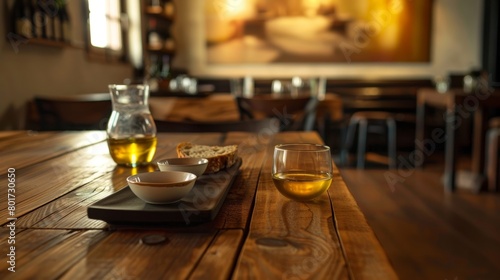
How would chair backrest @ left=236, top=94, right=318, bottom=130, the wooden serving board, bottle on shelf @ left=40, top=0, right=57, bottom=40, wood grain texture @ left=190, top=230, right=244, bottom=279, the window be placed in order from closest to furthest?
wood grain texture @ left=190, top=230, right=244, bottom=279
the wooden serving board
chair backrest @ left=236, top=94, right=318, bottom=130
bottle on shelf @ left=40, top=0, right=57, bottom=40
the window

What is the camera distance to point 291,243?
57cm

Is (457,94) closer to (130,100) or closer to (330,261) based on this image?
(130,100)

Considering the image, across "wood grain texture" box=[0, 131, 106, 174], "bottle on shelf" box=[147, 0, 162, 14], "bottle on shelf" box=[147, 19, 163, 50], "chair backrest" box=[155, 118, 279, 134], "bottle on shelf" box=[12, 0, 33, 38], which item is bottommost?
"wood grain texture" box=[0, 131, 106, 174]

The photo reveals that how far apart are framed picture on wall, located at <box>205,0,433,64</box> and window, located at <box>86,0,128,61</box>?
61.8 inches

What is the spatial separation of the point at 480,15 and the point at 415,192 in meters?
3.74

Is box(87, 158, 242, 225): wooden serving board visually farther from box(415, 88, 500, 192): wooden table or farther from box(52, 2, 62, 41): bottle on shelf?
box(415, 88, 500, 192): wooden table

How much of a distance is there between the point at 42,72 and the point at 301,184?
3.20 metres

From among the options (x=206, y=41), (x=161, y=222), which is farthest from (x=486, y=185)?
(x=206, y=41)

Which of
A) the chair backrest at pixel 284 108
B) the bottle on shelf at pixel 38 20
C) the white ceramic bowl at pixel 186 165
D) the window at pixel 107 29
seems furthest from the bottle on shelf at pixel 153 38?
the white ceramic bowl at pixel 186 165

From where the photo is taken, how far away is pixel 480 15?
6.44m

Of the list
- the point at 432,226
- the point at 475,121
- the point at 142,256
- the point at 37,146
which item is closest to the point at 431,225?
Result: the point at 432,226

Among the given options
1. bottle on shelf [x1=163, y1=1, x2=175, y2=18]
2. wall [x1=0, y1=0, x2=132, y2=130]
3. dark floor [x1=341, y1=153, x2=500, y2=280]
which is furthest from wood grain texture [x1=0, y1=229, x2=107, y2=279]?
bottle on shelf [x1=163, y1=1, x2=175, y2=18]

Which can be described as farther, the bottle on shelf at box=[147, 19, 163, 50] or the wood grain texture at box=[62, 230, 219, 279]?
the bottle on shelf at box=[147, 19, 163, 50]

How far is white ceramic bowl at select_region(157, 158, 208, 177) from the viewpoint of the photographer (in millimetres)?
824
